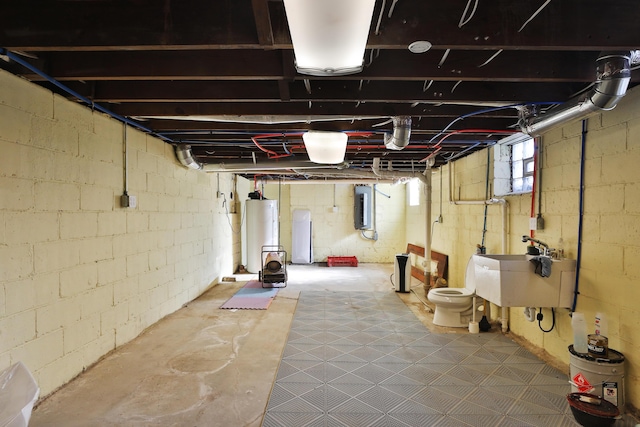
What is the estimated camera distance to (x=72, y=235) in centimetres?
230

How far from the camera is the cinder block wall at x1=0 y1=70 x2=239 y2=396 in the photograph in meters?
1.88

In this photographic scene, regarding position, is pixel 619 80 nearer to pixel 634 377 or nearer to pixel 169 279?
pixel 634 377

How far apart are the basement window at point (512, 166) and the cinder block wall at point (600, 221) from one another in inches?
10.4

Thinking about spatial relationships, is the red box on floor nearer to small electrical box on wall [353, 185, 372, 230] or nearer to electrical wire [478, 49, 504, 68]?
small electrical box on wall [353, 185, 372, 230]

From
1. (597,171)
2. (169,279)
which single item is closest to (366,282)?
(169,279)

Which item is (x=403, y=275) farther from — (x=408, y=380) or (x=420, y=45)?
(x=420, y=45)

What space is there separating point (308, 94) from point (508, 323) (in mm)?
2890

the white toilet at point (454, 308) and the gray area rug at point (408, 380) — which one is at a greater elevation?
the white toilet at point (454, 308)

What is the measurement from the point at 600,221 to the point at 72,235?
352cm

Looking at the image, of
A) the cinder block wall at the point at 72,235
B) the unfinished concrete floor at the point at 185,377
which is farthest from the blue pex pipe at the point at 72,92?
the unfinished concrete floor at the point at 185,377

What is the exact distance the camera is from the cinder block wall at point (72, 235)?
188cm

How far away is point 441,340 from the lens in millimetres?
3084

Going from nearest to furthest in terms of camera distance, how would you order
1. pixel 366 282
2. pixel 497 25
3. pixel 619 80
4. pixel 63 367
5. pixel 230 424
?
1. pixel 497 25
2. pixel 619 80
3. pixel 230 424
4. pixel 63 367
5. pixel 366 282

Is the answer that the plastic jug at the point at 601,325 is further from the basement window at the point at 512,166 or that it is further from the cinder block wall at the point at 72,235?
the cinder block wall at the point at 72,235
